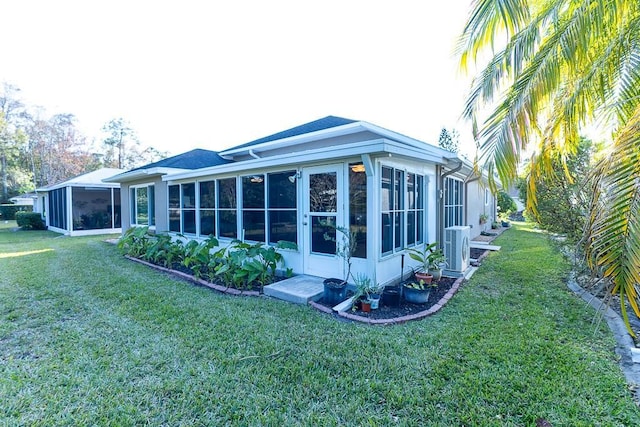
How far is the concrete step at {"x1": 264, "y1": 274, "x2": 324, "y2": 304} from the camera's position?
16.3 ft

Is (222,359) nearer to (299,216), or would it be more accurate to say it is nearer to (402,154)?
(299,216)

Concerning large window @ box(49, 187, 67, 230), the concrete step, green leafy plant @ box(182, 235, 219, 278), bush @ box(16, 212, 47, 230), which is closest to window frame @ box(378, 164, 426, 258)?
the concrete step

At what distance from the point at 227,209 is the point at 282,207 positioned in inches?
80.0

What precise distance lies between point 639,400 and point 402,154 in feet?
12.1

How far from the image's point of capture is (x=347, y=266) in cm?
534

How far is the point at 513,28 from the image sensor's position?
359cm

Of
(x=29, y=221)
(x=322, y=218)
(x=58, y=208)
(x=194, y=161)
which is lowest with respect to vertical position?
(x=29, y=221)

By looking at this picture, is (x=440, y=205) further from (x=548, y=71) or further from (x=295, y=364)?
(x=295, y=364)

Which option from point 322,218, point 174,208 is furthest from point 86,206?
point 322,218

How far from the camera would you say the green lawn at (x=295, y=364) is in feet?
8.08

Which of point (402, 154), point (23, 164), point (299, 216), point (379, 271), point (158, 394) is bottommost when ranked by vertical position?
point (158, 394)

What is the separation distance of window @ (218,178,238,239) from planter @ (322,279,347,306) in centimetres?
341

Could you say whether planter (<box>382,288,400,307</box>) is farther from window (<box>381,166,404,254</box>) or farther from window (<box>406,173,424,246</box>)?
window (<box>406,173,424,246</box>)

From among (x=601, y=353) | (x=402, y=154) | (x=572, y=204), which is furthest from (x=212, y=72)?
(x=601, y=353)
